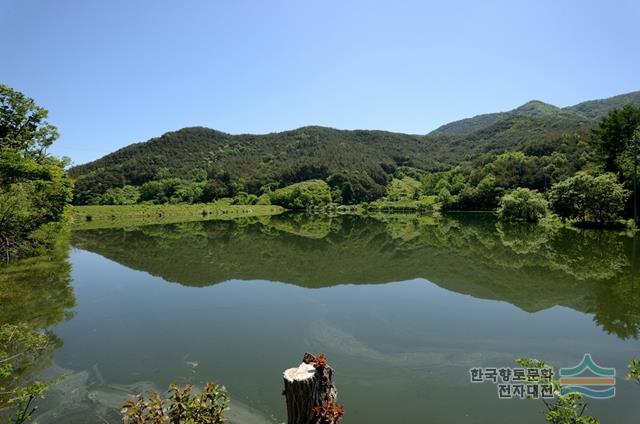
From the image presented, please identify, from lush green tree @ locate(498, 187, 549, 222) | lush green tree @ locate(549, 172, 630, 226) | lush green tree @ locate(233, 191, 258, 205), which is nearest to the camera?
lush green tree @ locate(549, 172, 630, 226)

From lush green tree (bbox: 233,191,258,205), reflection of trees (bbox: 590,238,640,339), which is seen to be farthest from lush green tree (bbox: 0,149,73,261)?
lush green tree (bbox: 233,191,258,205)

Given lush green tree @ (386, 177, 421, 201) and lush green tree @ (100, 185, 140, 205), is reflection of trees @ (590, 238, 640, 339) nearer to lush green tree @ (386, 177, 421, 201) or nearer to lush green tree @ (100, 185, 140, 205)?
lush green tree @ (386, 177, 421, 201)

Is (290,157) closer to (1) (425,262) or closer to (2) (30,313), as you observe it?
(1) (425,262)

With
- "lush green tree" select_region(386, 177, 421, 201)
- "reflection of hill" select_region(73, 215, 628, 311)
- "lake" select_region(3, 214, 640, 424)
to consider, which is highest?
"lush green tree" select_region(386, 177, 421, 201)

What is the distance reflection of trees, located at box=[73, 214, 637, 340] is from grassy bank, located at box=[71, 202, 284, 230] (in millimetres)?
28329

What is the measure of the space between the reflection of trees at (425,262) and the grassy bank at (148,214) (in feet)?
92.9

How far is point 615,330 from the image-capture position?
36.8 feet

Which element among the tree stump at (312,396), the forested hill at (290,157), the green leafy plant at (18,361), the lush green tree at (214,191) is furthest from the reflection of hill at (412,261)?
the lush green tree at (214,191)

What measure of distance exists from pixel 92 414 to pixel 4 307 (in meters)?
9.15

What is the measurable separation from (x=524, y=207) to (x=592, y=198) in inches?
552

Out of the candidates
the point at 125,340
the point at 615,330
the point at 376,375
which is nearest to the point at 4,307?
the point at 125,340

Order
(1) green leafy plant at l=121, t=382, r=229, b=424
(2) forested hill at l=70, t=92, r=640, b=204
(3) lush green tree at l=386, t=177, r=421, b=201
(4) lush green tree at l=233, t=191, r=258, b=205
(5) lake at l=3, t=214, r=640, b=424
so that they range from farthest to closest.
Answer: (2) forested hill at l=70, t=92, r=640, b=204, (3) lush green tree at l=386, t=177, r=421, b=201, (4) lush green tree at l=233, t=191, r=258, b=205, (5) lake at l=3, t=214, r=640, b=424, (1) green leafy plant at l=121, t=382, r=229, b=424

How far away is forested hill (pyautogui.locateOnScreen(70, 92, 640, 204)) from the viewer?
13100cm

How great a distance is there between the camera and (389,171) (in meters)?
165
